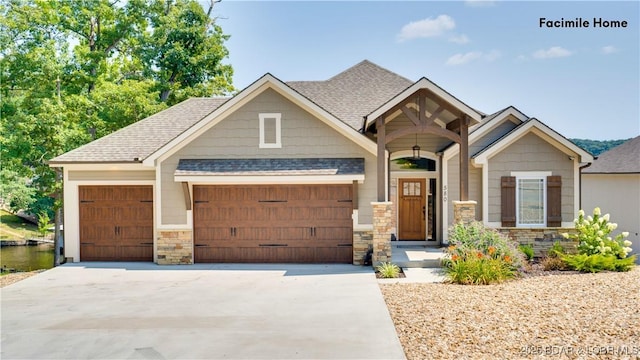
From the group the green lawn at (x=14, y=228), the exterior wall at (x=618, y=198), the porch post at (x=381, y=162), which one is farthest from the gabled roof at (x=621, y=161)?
the green lawn at (x=14, y=228)

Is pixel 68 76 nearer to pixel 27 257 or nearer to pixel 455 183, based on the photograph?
pixel 27 257

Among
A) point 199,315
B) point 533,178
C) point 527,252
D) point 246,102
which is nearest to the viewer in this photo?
point 199,315

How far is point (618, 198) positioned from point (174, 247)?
55.2ft

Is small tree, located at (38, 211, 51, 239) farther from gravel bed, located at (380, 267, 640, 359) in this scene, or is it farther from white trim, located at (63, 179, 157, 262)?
gravel bed, located at (380, 267, 640, 359)

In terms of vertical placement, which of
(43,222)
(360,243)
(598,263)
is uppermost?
(360,243)

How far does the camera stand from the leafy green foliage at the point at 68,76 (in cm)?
1881

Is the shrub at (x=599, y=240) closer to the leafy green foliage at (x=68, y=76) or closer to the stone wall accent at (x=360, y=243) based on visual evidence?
the stone wall accent at (x=360, y=243)

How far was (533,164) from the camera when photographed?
42.3 feet

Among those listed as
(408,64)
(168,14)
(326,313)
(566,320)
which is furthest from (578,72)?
(168,14)

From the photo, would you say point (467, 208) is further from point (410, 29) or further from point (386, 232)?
point (410, 29)

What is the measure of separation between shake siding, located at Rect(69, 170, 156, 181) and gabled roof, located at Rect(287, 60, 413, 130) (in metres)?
5.80

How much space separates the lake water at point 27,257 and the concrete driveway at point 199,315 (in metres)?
7.72

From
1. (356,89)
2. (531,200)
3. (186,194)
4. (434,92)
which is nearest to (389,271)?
(434,92)

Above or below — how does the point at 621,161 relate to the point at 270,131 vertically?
below
